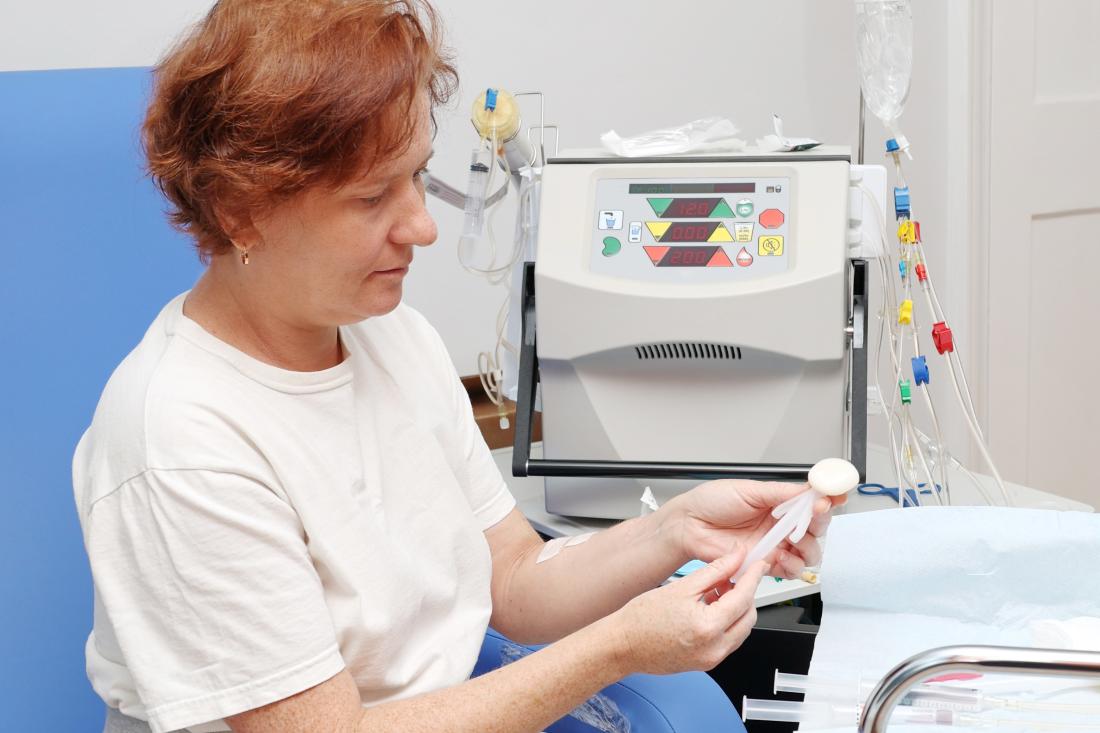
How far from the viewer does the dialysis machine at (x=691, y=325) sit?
1444 millimetres

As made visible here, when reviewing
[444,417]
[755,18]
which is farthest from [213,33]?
[755,18]

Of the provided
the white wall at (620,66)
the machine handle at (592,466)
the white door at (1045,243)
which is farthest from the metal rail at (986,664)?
the white door at (1045,243)

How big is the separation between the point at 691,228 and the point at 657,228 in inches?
1.7

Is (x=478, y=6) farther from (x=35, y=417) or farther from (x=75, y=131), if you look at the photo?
(x=35, y=417)

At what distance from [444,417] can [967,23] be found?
1.95 metres

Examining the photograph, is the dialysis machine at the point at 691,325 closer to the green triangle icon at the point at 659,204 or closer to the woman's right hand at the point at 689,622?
the green triangle icon at the point at 659,204

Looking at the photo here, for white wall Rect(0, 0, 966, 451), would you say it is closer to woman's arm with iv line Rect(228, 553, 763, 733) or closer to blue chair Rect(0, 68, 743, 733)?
blue chair Rect(0, 68, 743, 733)

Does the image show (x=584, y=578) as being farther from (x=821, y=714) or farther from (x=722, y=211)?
(x=722, y=211)

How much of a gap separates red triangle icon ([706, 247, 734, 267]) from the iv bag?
0.97 feet

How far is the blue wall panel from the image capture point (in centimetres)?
116

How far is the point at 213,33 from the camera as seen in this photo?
0.98 meters

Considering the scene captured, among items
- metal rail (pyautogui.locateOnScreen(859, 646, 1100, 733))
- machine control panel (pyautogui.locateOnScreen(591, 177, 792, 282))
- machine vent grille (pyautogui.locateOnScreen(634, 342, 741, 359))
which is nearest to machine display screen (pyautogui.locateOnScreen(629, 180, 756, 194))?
machine control panel (pyautogui.locateOnScreen(591, 177, 792, 282))

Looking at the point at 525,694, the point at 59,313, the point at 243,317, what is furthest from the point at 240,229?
the point at 525,694

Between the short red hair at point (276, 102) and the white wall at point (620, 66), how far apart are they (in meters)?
0.89
